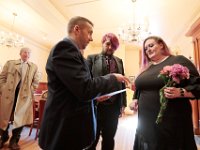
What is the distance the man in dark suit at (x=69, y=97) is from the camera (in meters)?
0.79

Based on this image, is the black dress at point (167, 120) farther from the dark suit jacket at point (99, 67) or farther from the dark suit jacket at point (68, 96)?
the dark suit jacket at point (68, 96)

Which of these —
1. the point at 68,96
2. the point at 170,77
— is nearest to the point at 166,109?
the point at 170,77

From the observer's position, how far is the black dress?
3.53ft

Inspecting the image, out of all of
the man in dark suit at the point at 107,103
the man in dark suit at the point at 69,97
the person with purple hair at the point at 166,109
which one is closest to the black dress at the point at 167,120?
the person with purple hair at the point at 166,109

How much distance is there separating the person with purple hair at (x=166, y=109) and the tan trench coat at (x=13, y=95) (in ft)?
5.62

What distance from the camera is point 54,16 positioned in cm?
424

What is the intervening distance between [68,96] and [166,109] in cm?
67

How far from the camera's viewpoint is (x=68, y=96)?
0.84 m

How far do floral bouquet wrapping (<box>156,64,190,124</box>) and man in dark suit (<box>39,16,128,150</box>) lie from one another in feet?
1.15

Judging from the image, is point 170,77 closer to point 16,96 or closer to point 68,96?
point 68,96

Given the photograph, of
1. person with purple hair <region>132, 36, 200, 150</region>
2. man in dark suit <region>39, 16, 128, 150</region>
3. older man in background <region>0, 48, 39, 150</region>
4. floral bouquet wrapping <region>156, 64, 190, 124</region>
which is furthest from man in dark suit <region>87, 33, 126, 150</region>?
older man in background <region>0, 48, 39, 150</region>

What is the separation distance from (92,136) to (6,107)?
1875 millimetres

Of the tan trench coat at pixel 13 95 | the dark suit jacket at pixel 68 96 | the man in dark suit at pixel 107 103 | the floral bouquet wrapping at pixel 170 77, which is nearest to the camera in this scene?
the dark suit jacket at pixel 68 96

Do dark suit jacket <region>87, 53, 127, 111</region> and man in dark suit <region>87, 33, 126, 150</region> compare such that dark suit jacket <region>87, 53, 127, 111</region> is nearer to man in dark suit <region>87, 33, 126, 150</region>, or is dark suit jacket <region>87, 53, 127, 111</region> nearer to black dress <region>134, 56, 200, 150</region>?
man in dark suit <region>87, 33, 126, 150</region>
